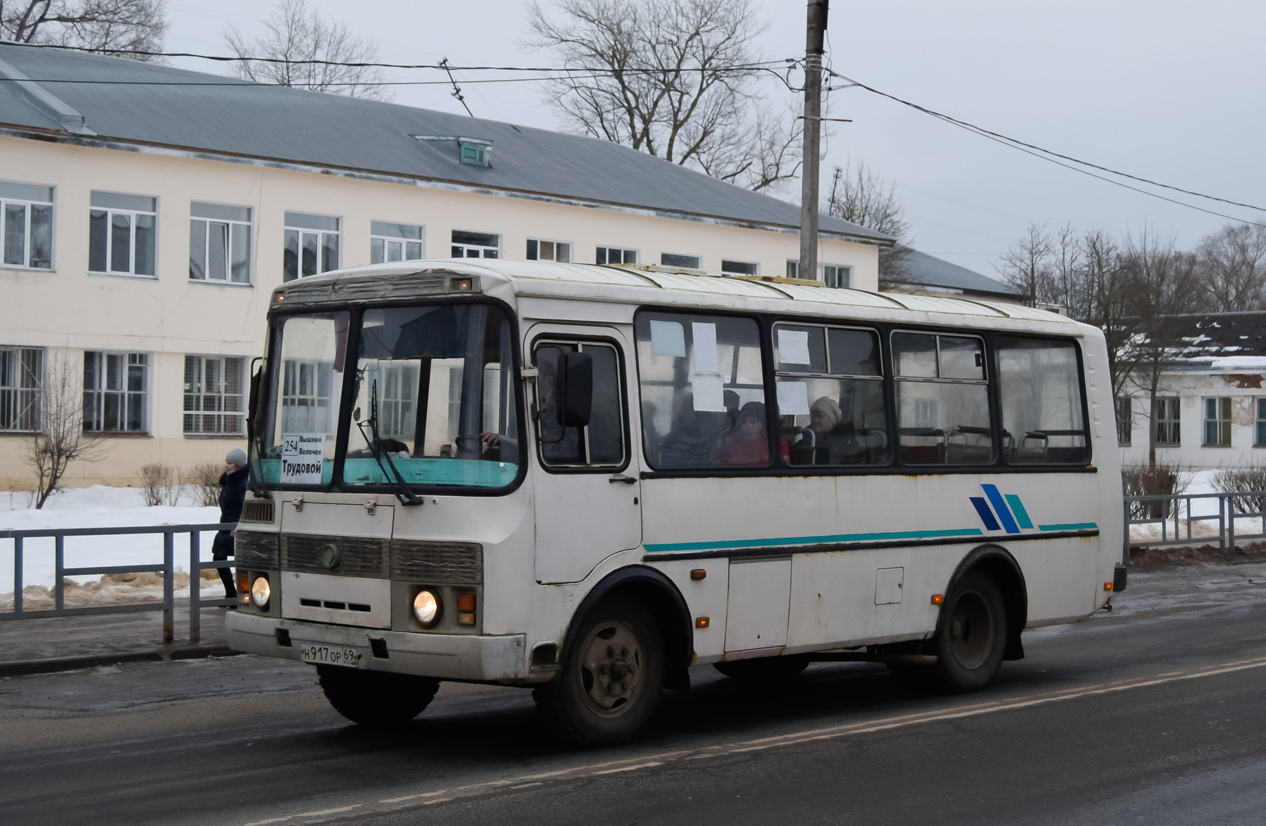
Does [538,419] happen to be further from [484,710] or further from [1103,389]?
[1103,389]

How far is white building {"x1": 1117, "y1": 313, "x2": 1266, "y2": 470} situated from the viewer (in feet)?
155

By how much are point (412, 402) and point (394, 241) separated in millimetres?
28905

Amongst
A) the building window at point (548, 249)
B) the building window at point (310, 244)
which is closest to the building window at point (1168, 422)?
the building window at point (548, 249)

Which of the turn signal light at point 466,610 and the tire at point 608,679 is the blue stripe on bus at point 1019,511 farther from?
the turn signal light at point 466,610

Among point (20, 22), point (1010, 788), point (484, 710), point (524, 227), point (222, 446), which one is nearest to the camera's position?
point (1010, 788)

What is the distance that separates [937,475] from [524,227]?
29.0 meters

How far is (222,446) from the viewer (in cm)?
3259

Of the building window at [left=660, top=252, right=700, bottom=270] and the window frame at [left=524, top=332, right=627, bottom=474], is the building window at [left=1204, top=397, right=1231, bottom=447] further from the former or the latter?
the window frame at [left=524, top=332, right=627, bottom=474]

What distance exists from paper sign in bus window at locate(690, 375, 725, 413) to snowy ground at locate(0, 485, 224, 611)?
6.04 metres

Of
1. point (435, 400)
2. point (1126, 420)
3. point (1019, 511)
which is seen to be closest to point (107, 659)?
point (435, 400)

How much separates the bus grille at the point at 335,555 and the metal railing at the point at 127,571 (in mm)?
4290

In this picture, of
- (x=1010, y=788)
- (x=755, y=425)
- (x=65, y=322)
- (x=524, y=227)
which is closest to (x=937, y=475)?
(x=755, y=425)

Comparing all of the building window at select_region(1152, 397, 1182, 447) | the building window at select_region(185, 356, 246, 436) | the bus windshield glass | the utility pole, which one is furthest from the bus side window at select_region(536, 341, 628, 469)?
the building window at select_region(1152, 397, 1182, 447)

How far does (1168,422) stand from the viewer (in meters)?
49.2
